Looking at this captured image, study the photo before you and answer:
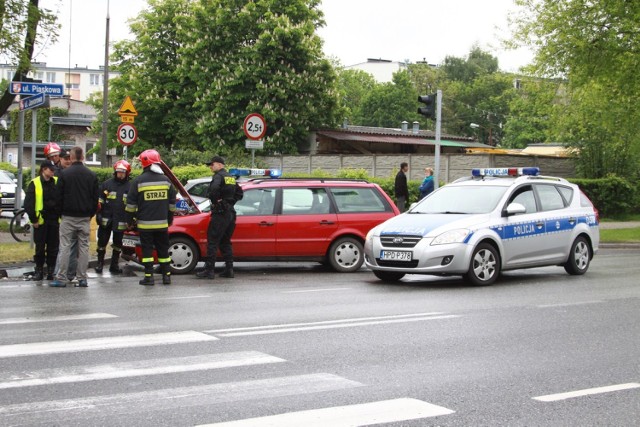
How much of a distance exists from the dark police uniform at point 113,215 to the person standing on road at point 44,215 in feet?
3.88

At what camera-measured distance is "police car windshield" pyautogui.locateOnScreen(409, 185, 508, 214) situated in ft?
45.8

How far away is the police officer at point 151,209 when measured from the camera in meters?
13.0

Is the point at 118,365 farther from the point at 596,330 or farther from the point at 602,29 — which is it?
the point at 602,29

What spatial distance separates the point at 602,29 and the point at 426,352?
23.2 meters

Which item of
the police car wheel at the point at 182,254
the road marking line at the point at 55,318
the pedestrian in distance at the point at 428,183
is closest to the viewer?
the road marking line at the point at 55,318

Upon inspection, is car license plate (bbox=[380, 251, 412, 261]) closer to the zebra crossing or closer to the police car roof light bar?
the police car roof light bar

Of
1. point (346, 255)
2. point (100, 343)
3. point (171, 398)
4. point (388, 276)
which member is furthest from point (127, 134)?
point (171, 398)

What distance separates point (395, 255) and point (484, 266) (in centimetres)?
137

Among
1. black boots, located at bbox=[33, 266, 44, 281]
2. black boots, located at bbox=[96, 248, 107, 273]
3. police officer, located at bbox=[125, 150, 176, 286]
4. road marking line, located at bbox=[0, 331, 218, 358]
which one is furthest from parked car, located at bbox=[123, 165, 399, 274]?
road marking line, located at bbox=[0, 331, 218, 358]

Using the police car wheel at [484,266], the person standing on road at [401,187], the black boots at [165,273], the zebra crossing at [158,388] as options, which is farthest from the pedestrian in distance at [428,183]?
the zebra crossing at [158,388]

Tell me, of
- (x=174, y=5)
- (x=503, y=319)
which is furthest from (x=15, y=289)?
(x=174, y=5)

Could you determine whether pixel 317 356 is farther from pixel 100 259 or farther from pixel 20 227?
pixel 20 227

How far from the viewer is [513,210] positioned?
44.9 ft

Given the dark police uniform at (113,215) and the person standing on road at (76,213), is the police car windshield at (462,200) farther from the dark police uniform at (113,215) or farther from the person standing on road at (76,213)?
the person standing on road at (76,213)
